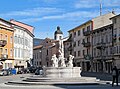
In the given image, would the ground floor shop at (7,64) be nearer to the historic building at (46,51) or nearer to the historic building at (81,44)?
the historic building at (81,44)

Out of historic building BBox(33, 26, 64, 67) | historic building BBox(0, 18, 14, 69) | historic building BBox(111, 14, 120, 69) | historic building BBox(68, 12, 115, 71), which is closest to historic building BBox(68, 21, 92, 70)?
historic building BBox(68, 12, 115, 71)

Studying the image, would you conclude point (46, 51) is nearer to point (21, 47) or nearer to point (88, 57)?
point (21, 47)

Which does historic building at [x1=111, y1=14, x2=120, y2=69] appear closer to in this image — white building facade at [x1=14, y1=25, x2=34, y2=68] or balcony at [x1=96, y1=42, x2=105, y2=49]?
balcony at [x1=96, y1=42, x2=105, y2=49]

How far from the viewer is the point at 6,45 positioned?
229ft

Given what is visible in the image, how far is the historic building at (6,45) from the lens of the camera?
6776cm

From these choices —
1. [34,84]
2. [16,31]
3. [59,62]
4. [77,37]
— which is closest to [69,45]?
[77,37]

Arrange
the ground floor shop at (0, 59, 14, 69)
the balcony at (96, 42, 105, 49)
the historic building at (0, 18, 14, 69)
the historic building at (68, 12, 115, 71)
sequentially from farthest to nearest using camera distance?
the historic building at (68, 12, 115, 71), the ground floor shop at (0, 59, 14, 69), the historic building at (0, 18, 14, 69), the balcony at (96, 42, 105, 49)

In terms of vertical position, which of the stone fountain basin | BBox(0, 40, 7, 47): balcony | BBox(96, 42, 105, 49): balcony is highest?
BBox(0, 40, 7, 47): balcony

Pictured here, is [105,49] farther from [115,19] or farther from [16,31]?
[16,31]

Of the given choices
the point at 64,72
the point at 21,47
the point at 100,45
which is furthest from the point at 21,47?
the point at 64,72

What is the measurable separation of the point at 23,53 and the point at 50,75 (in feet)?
163

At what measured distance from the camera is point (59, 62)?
34500 mm

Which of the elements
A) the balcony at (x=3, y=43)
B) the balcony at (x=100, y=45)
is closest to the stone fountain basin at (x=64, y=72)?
the balcony at (x=100, y=45)

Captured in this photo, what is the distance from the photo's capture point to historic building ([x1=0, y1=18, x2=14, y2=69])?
67.8 m
